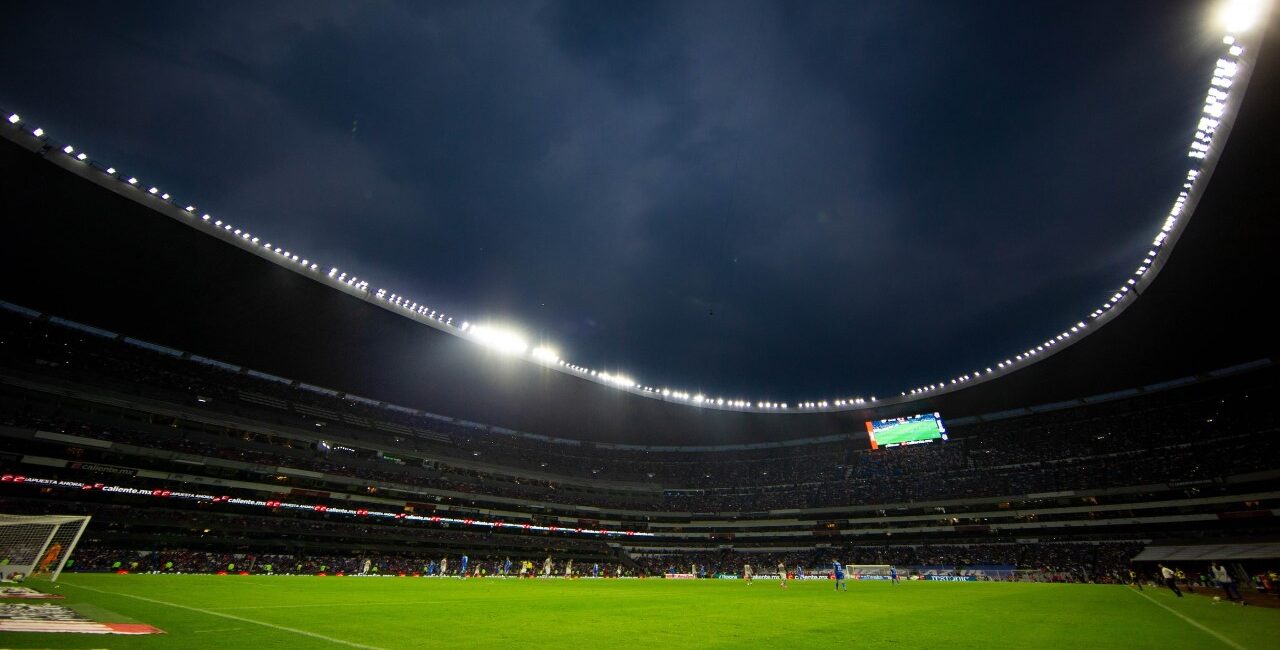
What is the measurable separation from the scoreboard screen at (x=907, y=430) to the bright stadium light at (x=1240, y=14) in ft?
132

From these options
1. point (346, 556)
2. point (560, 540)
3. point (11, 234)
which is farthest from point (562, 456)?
point (11, 234)

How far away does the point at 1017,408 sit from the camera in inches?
2106

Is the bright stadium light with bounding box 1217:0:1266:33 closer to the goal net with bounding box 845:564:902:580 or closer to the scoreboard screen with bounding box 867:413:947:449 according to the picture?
the scoreboard screen with bounding box 867:413:947:449

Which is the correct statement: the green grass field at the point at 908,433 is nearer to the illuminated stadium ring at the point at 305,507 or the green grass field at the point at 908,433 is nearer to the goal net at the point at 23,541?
the illuminated stadium ring at the point at 305,507

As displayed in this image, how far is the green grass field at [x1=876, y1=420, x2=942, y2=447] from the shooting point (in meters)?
49.8

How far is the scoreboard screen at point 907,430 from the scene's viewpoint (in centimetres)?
4974

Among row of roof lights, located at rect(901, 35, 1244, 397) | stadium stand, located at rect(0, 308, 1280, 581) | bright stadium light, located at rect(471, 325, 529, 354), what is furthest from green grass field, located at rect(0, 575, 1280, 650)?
bright stadium light, located at rect(471, 325, 529, 354)

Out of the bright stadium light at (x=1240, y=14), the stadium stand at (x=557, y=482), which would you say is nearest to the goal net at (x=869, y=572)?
the stadium stand at (x=557, y=482)

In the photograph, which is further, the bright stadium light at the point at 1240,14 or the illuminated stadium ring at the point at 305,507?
the illuminated stadium ring at the point at 305,507

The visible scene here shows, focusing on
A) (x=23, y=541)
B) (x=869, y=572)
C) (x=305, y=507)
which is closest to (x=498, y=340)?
(x=305, y=507)

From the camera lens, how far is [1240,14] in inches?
578

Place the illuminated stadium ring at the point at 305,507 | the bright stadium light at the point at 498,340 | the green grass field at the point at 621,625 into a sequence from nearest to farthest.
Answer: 1. the green grass field at the point at 621,625
2. the illuminated stadium ring at the point at 305,507
3. the bright stadium light at the point at 498,340

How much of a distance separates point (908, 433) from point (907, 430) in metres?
0.32

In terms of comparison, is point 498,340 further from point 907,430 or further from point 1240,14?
point 907,430
